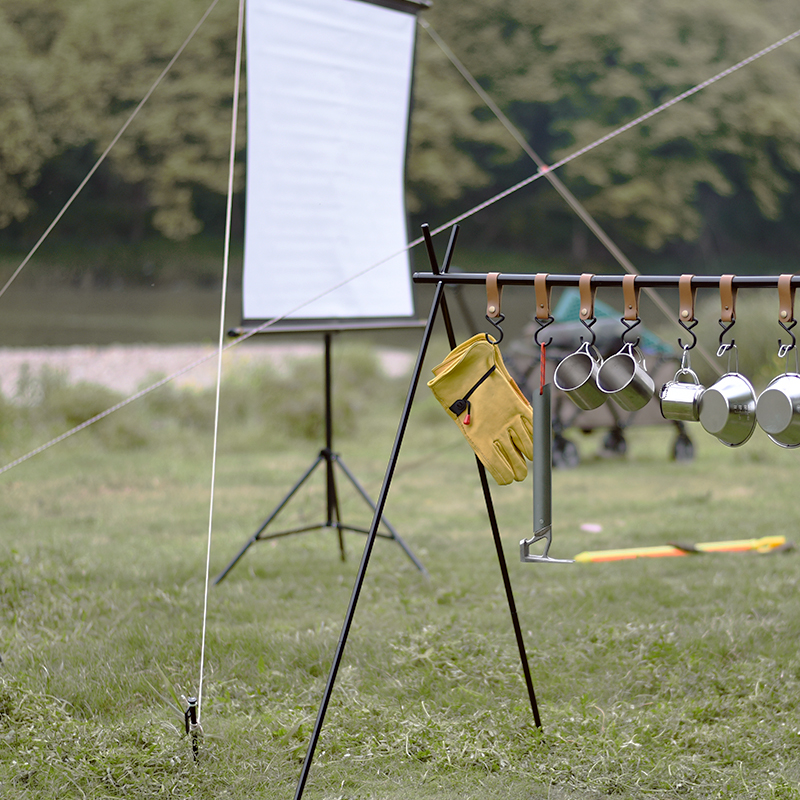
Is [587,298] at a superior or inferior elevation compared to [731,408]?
superior

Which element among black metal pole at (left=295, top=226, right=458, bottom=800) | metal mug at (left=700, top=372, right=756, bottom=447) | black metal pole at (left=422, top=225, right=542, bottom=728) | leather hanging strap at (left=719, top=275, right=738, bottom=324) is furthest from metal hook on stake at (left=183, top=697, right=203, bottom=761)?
leather hanging strap at (left=719, top=275, right=738, bottom=324)

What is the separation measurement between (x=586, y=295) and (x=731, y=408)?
367 mm

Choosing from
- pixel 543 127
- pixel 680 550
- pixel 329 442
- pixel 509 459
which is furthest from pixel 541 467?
pixel 543 127

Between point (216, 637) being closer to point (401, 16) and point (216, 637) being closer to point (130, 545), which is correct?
point (130, 545)

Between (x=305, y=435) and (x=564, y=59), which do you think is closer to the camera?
(x=305, y=435)

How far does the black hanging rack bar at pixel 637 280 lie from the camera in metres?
1.68

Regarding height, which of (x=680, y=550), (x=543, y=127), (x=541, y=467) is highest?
(x=543, y=127)

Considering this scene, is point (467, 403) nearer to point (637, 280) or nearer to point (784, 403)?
point (637, 280)

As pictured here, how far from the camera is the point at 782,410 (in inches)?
64.7

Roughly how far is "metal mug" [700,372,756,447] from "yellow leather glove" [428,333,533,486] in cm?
39

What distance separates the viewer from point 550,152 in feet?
57.6

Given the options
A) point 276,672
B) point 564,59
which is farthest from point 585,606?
point 564,59

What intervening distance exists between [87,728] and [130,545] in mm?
1871

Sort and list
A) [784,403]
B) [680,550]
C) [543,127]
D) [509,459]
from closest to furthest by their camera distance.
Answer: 1. [784,403]
2. [509,459]
3. [680,550]
4. [543,127]
